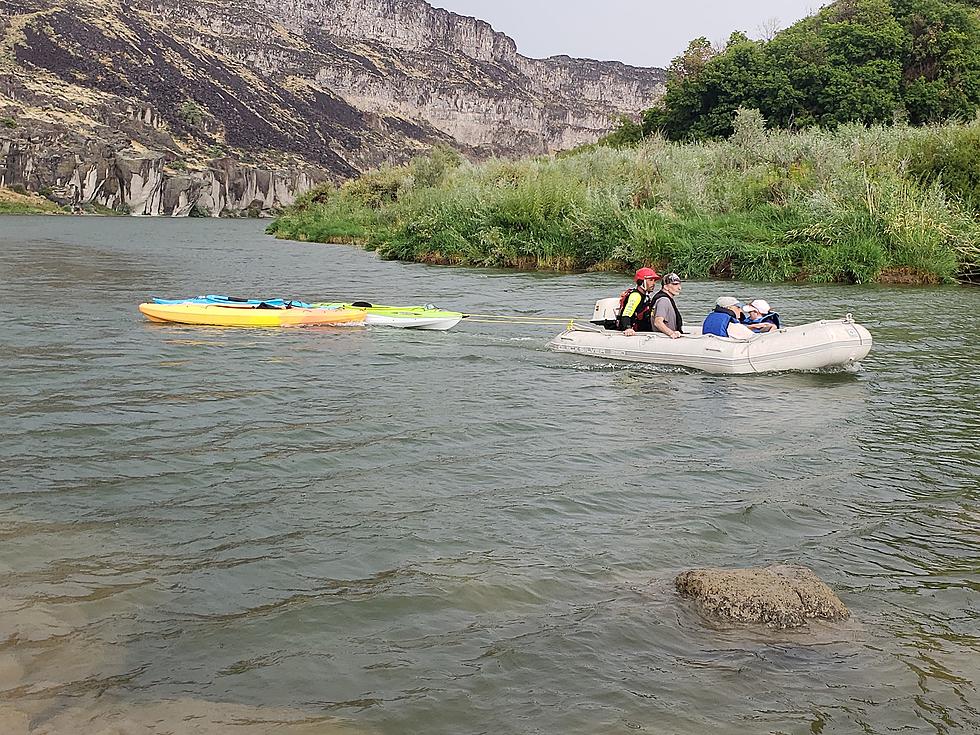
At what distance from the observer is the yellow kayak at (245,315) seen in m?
14.5

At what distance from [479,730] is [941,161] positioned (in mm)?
25076

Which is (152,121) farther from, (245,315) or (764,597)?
(764,597)

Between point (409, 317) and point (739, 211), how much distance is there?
44.0ft

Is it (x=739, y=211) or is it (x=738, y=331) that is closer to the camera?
(x=738, y=331)

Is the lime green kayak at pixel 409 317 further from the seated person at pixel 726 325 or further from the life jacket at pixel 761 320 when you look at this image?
the life jacket at pixel 761 320

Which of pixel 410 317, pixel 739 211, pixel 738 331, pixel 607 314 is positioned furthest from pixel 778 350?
pixel 739 211

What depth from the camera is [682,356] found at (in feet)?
38.7

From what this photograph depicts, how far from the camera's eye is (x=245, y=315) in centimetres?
1449

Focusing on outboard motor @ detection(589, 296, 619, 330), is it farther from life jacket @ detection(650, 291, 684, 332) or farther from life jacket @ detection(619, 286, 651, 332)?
life jacket @ detection(650, 291, 684, 332)

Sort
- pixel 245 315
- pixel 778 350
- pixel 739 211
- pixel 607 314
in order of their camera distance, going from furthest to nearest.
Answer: pixel 739 211
pixel 245 315
pixel 607 314
pixel 778 350

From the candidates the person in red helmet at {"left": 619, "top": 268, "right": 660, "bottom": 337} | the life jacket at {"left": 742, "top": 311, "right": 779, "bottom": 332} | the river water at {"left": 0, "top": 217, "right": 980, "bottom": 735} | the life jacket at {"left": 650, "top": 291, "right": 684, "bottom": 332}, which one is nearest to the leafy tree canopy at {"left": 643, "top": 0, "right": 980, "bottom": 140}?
the life jacket at {"left": 742, "top": 311, "right": 779, "bottom": 332}

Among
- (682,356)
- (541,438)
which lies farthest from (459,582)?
(682,356)

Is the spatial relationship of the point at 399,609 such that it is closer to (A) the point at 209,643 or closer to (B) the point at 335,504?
(A) the point at 209,643

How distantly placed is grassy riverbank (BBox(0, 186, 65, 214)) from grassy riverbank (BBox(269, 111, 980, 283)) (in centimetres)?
8444
